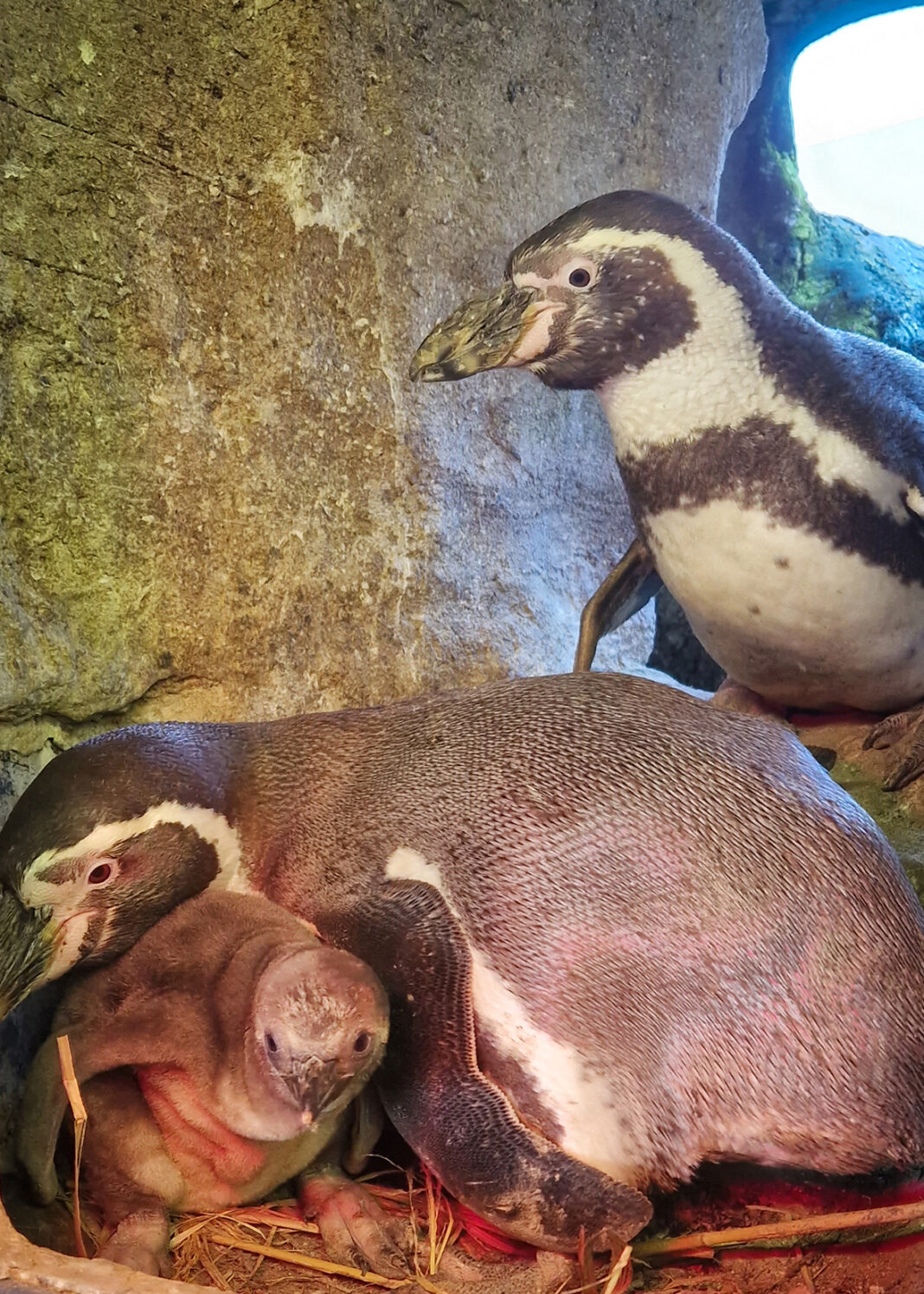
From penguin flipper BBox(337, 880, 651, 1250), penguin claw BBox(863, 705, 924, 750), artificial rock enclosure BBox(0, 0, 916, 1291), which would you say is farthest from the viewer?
penguin claw BBox(863, 705, 924, 750)

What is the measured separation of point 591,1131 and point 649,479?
3.19 ft

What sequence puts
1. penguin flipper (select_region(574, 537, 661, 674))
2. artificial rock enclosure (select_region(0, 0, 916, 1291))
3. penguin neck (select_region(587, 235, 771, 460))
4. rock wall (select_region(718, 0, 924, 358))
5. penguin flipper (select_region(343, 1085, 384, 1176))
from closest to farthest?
penguin flipper (select_region(343, 1085, 384, 1176)) < artificial rock enclosure (select_region(0, 0, 916, 1291)) < penguin neck (select_region(587, 235, 771, 460)) < penguin flipper (select_region(574, 537, 661, 674)) < rock wall (select_region(718, 0, 924, 358))

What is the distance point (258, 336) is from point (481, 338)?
13.6 inches

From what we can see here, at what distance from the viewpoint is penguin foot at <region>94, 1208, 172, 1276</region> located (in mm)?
1177

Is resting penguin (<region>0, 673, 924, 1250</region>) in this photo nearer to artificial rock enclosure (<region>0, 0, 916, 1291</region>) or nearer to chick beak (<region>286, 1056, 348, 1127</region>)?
chick beak (<region>286, 1056, 348, 1127</region>)

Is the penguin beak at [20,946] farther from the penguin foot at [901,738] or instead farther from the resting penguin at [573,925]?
the penguin foot at [901,738]

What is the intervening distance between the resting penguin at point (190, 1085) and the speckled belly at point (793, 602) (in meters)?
0.85

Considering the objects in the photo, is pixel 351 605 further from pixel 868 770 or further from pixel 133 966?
pixel 868 770

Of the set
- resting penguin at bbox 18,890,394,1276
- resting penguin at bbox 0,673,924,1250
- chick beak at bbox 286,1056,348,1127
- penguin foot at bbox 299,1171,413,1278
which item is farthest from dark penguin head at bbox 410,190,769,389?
penguin foot at bbox 299,1171,413,1278

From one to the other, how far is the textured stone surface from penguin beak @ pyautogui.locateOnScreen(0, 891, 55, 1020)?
1.17 feet

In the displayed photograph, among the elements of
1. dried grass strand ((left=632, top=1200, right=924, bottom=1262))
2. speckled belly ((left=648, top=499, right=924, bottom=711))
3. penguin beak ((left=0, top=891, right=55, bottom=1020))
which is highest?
speckled belly ((left=648, top=499, right=924, bottom=711))

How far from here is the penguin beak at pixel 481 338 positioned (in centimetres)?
163

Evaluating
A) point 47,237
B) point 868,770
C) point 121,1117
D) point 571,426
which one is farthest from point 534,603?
point 121,1117

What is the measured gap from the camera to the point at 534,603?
83.3 inches
